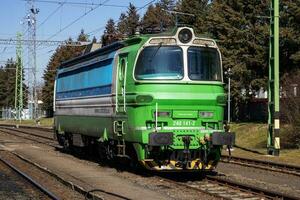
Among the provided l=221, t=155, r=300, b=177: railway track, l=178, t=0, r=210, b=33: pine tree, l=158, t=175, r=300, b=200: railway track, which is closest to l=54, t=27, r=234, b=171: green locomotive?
l=158, t=175, r=300, b=200: railway track

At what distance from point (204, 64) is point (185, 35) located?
2.91ft

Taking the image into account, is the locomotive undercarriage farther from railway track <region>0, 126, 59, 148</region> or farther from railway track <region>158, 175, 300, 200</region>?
railway track <region>0, 126, 59, 148</region>

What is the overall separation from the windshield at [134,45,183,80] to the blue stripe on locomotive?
1970 millimetres

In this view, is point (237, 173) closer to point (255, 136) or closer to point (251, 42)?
point (255, 136)

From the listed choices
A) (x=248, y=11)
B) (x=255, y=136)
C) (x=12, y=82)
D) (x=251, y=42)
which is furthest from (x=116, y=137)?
(x=12, y=82)

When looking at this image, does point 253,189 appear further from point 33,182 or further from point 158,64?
point 33,182

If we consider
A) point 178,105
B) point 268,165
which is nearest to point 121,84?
point 178,105

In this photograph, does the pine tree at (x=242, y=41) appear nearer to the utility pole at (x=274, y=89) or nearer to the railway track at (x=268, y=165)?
the utility pole at (x=274, y=89)

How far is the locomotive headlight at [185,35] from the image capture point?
1468cm

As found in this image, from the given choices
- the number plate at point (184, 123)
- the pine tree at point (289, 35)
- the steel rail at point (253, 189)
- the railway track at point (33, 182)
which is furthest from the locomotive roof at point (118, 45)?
the pine tree at point (289, 35)

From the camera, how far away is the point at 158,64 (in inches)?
568

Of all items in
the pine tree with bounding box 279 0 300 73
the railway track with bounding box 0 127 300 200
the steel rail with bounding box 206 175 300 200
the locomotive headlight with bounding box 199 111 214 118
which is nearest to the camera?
the steel rail with bounding box 206 175 300 200

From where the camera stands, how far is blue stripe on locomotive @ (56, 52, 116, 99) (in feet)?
54.7

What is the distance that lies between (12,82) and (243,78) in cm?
9335
